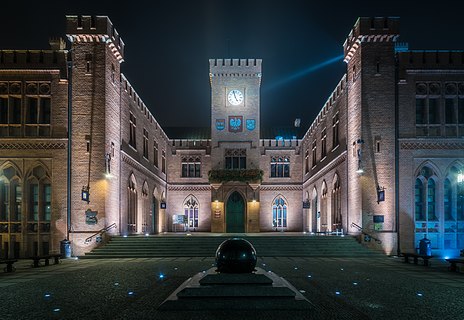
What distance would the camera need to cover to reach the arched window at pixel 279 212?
5181 cm

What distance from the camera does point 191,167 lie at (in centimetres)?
5291

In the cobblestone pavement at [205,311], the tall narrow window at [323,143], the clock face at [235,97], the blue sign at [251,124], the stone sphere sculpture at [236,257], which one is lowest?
the cobblestone pavement at [205,311]

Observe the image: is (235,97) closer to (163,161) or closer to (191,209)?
(163,161)

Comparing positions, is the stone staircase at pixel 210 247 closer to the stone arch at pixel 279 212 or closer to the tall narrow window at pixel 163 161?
the tall narrow window at pixel 163 161

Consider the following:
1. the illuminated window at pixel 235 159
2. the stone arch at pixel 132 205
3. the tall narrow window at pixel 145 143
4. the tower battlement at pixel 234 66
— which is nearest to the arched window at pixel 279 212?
the illuminated window at pixel 235 159

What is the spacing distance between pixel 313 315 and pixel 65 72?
866 inches

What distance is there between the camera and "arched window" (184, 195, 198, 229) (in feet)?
170

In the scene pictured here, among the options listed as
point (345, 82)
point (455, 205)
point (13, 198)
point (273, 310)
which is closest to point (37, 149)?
point (13, 198)

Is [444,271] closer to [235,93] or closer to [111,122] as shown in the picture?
[111,122]

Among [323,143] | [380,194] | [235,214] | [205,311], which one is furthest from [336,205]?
[205,311]

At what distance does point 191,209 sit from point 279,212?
8.89 meters

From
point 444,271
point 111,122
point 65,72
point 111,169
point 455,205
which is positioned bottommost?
point 444,271

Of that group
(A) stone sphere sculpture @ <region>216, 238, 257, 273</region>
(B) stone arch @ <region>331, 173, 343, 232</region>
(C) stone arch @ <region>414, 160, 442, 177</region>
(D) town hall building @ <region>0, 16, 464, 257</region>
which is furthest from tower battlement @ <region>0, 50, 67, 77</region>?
(C) stone arch @ <region>414, 160, 442, 177</region>

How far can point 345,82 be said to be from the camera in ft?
106
